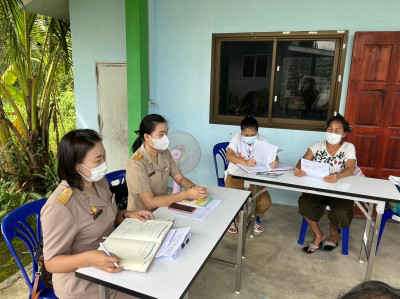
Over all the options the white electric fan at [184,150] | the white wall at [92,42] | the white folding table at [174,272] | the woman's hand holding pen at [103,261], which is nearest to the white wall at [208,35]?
the white wall at [92,42]

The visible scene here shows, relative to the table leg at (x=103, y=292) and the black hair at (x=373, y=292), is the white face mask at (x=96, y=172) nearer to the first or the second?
the table leg at (x=103, y=292)

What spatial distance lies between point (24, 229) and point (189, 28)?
3.12 meters

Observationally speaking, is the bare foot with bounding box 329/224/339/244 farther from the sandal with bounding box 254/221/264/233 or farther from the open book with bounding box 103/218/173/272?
the open book with bounding box 103/218/173/272

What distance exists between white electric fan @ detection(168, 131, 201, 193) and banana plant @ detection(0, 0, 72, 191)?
223 cm

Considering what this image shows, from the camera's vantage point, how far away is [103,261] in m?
1.18

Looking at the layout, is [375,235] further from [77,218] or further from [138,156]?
[77,218]

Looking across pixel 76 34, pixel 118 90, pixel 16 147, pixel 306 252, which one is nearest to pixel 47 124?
pixel 16 147

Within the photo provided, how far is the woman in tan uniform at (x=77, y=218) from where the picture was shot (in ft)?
4.00

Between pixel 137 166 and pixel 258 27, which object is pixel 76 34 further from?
pixel 137 166

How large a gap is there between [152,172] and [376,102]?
2635 mm

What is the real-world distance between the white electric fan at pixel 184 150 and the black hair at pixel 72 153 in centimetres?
130

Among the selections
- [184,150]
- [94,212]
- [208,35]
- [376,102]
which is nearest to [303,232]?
[184,150]

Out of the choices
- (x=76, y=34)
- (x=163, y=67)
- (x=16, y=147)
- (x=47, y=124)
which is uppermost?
(x=76, y=34)

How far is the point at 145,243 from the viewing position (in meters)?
1.32
